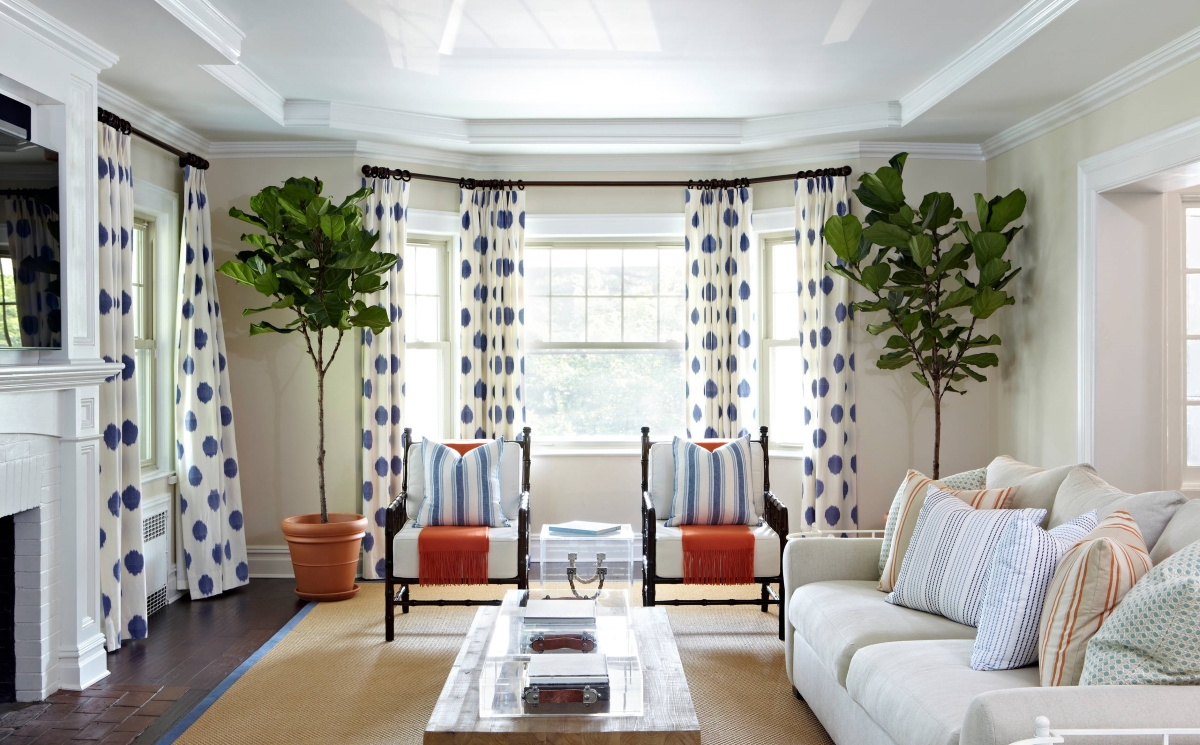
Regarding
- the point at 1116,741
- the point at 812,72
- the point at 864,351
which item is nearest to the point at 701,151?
the point at 812,72

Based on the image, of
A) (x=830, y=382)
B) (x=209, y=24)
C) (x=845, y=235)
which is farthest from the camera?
(x=830, y=382)

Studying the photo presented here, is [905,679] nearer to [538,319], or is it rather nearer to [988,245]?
[988,245]

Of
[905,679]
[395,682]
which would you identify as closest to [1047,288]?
[905,679]

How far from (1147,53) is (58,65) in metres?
4.49

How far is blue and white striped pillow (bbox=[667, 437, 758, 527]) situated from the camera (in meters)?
4.48

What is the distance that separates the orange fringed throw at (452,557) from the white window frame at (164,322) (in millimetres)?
1711

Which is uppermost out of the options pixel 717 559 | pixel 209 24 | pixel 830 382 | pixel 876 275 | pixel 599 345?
pixel 209 24

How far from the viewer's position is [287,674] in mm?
3756

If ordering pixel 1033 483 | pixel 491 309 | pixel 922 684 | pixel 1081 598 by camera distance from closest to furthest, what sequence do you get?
1. pixel 1081 598
2. pixel 922 684
3. pixel 1033 483
4. pixel 491 309

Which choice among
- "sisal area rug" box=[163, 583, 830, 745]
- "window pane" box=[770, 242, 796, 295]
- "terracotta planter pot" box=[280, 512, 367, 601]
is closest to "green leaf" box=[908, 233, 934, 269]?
"window pane" box=[770, 242, 796, 295]

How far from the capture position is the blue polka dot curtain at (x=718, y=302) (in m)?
5.62

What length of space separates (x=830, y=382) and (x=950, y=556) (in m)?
2.65

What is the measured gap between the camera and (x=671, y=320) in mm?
5957

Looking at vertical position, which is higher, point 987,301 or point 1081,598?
point 987,301
